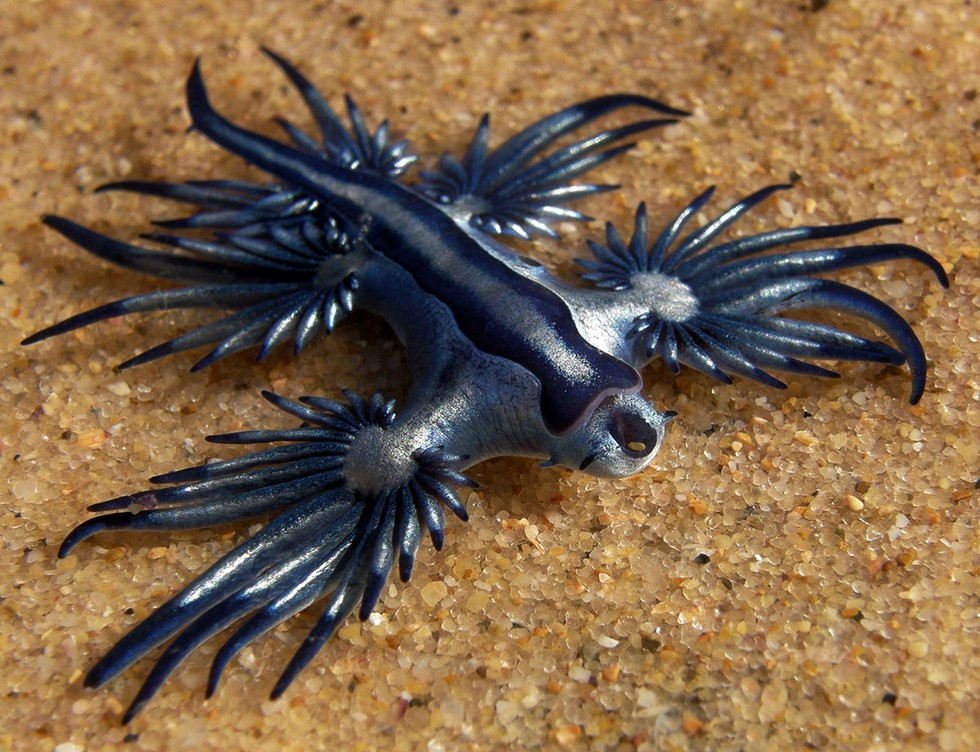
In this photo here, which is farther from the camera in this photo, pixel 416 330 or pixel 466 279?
pixel 416 330

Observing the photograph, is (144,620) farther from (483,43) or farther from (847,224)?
(483,43)

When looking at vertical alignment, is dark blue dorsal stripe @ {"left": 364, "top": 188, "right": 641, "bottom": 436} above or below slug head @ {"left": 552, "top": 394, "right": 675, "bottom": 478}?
above

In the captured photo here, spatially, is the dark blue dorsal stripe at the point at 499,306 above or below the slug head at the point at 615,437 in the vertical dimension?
above

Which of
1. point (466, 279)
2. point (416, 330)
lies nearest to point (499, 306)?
point (466, 279)

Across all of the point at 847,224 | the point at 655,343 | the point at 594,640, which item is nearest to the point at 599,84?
the point at 847,224

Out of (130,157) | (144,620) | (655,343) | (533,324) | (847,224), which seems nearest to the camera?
(144,620)

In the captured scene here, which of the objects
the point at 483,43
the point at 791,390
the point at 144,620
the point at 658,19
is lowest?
the point at 144,620

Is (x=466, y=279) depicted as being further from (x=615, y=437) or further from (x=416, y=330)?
(x=615, y=437)

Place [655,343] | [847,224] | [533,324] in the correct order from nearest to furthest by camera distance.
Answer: [533,324] → [655,343] → [847,224]
